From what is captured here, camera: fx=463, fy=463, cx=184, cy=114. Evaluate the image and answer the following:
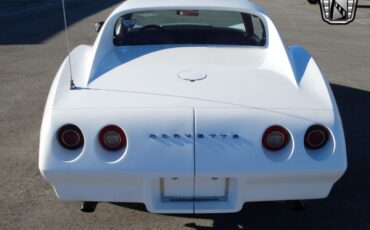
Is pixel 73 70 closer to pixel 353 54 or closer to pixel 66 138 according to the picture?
pixel 66 138

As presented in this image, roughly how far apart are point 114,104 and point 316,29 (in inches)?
476

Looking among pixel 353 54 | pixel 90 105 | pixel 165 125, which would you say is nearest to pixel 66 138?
pixel 90 105

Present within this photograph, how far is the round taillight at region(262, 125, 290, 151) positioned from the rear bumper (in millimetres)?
155

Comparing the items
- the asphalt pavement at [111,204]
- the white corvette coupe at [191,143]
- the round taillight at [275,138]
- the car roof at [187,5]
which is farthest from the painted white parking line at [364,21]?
the round taillight at [275,138]

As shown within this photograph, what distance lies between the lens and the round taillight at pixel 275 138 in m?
2.57

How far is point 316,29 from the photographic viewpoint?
1366 centimetres

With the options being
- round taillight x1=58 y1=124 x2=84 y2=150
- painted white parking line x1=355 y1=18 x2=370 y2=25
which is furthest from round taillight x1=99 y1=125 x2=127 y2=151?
painted white parking line x1=355 y1=18 x2=370 y2=25

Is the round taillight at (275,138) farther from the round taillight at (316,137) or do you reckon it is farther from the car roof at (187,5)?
the car roof at (187,5)

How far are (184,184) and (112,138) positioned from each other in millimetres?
475

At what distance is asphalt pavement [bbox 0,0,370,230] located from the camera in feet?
10.7

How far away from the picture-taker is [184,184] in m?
2.58

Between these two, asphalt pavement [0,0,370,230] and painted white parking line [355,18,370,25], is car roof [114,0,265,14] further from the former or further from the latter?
painted white parking line [355,18,370,25]

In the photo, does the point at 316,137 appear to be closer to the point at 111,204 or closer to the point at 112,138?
the point at 112,138

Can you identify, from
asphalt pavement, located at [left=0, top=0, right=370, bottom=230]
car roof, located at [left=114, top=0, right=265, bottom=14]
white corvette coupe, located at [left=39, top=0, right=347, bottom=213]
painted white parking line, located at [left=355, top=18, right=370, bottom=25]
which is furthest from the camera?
painted white parking line, located at [left=355, top=18, right=370, bottom=25]
